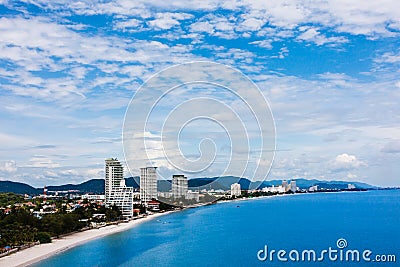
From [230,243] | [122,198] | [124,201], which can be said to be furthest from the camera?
[122,198]

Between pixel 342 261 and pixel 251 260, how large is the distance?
221cm

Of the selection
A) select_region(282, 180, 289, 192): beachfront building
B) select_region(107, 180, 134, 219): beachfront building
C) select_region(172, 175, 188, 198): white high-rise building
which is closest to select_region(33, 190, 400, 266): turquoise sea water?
select_region(172, 175, 188, 198): white high-rise building

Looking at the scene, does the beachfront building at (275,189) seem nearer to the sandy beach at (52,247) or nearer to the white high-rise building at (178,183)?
the white high-rise building at (178,183)

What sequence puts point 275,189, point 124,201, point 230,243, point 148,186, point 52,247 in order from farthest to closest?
point 275,189
point 148,186
point 124,201
point 230,243
point 52,247

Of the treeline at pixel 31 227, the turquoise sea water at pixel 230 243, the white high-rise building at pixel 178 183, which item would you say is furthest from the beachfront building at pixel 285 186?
the treeline at pixel 31 227

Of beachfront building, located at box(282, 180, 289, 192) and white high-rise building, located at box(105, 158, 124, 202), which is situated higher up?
white high-rise building, located at box(105, 158, 124, 202)

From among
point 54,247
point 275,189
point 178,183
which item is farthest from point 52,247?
point 275,189

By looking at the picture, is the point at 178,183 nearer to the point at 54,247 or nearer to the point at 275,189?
the point at 54,247

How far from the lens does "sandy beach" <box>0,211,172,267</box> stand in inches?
433

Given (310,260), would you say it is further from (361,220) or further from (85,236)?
(361,220)

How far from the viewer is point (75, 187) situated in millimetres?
58125

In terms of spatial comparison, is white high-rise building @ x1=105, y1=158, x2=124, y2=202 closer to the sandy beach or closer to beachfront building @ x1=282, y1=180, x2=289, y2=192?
the sandy beach

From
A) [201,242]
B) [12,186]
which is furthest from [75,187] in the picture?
[201,242]

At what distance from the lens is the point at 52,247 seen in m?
13.1
